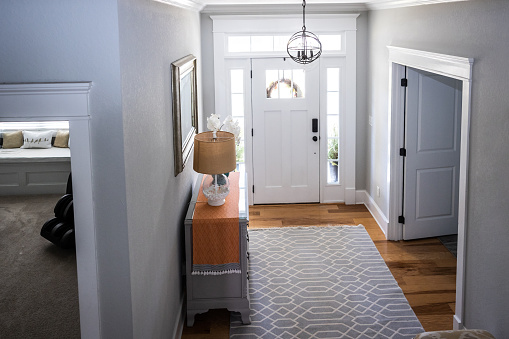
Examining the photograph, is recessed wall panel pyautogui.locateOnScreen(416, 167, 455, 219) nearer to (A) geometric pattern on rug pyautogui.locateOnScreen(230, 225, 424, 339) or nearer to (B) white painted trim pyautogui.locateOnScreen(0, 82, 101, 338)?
(A) geometric pattern on rug pyautogui.locateOnScreen(230, 225, 424, 339)

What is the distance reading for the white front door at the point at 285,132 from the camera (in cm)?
766

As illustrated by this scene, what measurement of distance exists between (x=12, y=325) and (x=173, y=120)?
201cm

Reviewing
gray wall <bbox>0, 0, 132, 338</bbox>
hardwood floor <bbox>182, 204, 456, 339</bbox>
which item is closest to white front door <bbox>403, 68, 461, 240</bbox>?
hardwood floor <bbox>182, 204, 456, 339</bbox>

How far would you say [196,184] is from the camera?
19.9 feet

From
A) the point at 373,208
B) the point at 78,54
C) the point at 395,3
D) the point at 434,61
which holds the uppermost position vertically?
the point at 395,3

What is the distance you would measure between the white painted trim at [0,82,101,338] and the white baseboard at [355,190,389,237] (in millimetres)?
4422

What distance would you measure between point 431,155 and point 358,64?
1759mm

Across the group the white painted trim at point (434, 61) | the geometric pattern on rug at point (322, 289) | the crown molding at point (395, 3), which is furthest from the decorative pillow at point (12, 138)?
the crown molding at point (395, 3)

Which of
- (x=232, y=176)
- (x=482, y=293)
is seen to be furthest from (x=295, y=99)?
(x=482, y=293)

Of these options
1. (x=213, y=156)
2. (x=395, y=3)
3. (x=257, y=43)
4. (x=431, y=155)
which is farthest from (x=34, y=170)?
(x=257, y=43)

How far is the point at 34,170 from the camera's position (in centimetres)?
285

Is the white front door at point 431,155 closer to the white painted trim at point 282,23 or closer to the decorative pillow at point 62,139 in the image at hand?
the white painted trim at point 282,23

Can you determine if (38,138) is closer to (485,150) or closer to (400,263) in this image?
(485,150)

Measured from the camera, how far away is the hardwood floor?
4828 mm
